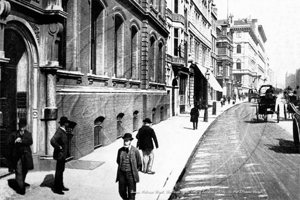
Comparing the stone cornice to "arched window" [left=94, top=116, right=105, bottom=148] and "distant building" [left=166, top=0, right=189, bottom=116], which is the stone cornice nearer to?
"arched window" [left=94, top=116, right=105, bottom=148]

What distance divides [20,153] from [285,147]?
35.0ft

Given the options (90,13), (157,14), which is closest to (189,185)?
(90,13)

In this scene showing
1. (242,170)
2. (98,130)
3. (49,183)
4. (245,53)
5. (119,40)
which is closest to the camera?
(49,183)

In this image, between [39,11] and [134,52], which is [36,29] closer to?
[39,11]

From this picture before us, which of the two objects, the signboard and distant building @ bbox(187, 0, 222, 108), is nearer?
the signboard

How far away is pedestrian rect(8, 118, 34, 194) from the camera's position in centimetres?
647

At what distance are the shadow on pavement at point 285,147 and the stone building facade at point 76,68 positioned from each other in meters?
6.04

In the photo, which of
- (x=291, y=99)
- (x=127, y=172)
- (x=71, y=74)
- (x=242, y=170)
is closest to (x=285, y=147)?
(x=291, y=99)

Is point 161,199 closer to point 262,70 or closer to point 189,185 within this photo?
point 189,185

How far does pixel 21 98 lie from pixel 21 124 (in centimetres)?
186

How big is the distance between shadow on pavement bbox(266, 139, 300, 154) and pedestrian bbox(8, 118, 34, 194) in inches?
370

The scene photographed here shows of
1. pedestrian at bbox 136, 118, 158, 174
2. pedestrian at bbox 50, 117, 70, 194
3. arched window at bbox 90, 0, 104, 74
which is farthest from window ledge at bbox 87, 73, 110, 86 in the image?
pedestrian at bbox 50, 117, 70, 194

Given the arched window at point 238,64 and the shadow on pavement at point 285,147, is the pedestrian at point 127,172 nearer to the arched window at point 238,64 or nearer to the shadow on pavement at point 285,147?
the shadow on pavement at point 285,147

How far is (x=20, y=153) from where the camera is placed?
257 inches
